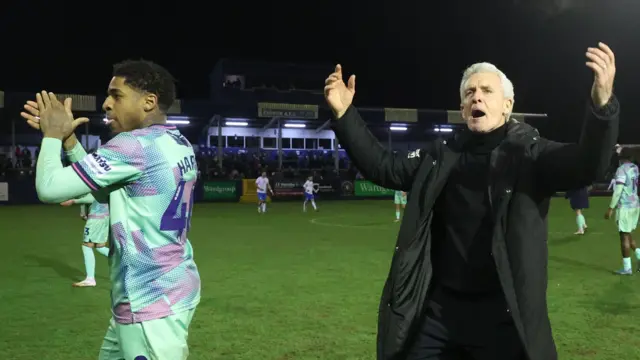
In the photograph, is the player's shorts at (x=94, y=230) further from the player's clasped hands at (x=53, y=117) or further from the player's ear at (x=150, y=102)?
the player's ear at (x=150, y=102)

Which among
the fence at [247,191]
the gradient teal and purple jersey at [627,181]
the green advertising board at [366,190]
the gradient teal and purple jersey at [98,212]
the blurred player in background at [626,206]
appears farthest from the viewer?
the green advertising board at [366,190]

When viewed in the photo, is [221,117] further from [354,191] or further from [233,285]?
[233,285]

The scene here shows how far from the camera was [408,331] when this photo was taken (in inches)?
117

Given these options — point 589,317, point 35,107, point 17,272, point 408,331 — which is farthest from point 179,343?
point 17,272

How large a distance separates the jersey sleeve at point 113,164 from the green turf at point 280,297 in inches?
143

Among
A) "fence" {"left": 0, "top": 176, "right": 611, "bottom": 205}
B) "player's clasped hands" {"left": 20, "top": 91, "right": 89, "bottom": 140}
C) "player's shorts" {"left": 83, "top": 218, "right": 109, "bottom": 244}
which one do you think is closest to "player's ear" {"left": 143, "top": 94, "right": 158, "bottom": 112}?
"player's clasped hands" {"left": 20, "top": 91, "right": 89, "bottom": 140}

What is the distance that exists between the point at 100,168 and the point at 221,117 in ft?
122

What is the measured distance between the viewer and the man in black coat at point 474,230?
2.79m

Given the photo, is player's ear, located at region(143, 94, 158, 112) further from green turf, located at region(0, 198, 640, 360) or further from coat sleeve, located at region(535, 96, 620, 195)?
green turf, located at region(0, 198, 640, 360)

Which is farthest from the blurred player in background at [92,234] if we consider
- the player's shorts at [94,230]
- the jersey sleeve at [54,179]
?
the jersey sleeve at [54,179]

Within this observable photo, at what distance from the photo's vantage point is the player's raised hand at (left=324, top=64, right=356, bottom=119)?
3.14 m

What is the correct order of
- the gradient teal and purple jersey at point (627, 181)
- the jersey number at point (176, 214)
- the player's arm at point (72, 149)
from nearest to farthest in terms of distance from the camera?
1. the jersey number at point (176, 214)
2. the player's arm at point (72, 149)
3. the gradient teal and purple jersey at point (627, 181)

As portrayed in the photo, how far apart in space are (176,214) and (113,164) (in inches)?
16.5

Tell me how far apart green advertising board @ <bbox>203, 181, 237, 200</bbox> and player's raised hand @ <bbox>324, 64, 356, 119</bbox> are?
103ft
